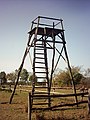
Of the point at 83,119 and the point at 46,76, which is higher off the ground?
the point at 46,76

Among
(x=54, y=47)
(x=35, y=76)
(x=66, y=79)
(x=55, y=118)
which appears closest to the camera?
(x=55, y=118)

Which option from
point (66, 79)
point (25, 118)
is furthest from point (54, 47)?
point (66, 79)

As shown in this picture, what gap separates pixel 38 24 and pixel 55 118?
A: 7023 mm

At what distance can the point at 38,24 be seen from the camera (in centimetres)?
1455

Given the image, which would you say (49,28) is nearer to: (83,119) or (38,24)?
(38,24)

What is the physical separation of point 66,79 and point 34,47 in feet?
145

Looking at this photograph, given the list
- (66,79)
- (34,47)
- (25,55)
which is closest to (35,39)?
(34,47)

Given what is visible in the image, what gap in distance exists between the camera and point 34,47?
14188mm

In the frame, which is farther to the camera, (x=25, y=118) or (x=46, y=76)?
(x=46, y=76)

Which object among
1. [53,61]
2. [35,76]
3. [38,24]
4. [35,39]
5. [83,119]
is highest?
[38,24]

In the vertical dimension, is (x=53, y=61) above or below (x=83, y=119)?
above

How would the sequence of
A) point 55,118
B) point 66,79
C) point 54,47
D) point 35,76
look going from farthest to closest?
point 66,79 < point 54,47 < point 35,76 < point 55,118

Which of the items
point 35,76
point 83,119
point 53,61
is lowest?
point 83,119

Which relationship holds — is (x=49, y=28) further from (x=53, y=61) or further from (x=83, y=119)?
(x=83, y=119)
